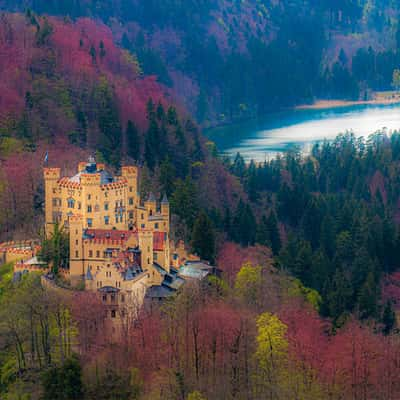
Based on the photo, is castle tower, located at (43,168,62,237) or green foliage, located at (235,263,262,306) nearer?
green foliage, located at (235,263,262,306)

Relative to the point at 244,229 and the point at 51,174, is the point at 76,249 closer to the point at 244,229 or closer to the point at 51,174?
the point at 51,174

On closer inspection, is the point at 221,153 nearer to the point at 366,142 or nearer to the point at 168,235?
the point at 366,142

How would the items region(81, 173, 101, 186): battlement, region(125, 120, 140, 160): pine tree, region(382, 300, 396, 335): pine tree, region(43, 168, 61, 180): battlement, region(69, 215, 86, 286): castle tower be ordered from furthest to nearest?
region(125, 120, 140, 160): pine tree, region(382, 300, 396, 335): pine tree, region(43, 168, 61, 180): battlement, region(81, 173, 101, 186): battlement, region(69, 215, 86, 286): castle tower

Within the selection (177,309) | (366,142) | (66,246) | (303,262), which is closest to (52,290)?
(66,246)

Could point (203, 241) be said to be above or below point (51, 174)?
below

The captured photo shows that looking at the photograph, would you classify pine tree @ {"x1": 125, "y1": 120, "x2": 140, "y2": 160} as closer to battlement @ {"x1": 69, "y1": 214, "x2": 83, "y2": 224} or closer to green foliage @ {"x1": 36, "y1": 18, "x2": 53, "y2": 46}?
green foliage @ {"x1": 36, "y1": 18, "x2": 53, "y2": 46}

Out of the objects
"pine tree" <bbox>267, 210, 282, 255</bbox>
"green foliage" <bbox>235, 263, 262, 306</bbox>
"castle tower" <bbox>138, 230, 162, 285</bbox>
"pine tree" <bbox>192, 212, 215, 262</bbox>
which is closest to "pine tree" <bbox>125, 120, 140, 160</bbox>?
"pine tree" <bbox>267, 210, 282, 255</bbox>

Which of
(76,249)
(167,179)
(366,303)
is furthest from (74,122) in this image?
(366,303)
